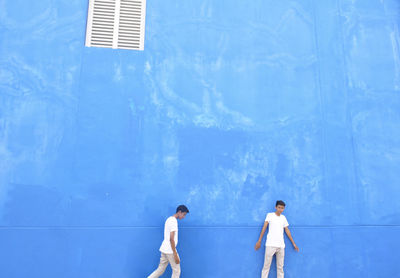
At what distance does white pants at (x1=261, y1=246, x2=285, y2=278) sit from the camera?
17.1 feet

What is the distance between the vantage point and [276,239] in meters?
5.25

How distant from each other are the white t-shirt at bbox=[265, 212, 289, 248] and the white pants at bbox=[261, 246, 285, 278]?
9cm

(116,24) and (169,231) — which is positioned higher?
(116,24)

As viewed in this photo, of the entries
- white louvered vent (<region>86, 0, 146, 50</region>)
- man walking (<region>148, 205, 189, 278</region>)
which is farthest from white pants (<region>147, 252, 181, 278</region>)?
white louvered vent (<region>86, 0, 146, 50</region>)

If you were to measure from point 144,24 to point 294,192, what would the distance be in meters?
4.59

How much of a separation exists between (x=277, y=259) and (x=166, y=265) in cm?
203

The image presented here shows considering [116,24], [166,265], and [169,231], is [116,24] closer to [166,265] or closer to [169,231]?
[169,231]

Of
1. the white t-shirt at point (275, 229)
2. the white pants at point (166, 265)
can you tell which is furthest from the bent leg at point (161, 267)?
the white t-shirt at point (275, 229)

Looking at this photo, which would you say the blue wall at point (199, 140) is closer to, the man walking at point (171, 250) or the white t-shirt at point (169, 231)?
the man walking at point (171, 250)

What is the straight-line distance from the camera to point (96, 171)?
534 cm

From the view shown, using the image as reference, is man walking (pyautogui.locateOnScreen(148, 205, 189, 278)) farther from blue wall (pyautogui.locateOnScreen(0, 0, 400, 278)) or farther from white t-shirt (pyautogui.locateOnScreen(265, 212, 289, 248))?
white t-shirt (pyautogui.locateOnScreen(265, 212, 289, 248))

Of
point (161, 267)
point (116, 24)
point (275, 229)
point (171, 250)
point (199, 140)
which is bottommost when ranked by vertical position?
point (161, 267)

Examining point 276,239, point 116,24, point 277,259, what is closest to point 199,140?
point 276,239

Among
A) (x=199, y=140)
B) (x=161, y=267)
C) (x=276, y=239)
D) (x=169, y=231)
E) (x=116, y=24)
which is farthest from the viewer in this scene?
(x=116, y=24)
